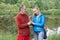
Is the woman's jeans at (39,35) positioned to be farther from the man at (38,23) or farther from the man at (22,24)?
the man at (22,24)

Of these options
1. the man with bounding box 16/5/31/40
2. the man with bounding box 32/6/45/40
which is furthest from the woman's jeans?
the man with bounding box 16/5/31/40

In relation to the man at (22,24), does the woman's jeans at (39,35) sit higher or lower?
lower

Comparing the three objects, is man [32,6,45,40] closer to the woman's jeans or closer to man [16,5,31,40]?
the woman's jeans

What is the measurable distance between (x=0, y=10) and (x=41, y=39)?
18.5 meters

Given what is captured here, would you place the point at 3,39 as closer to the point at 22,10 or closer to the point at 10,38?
the point at 10,38

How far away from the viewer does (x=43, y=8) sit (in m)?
30.0

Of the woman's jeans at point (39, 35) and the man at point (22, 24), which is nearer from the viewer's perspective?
the man at point (22, 24)

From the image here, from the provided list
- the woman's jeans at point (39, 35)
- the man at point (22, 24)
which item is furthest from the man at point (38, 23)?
the man at point (22, 24)

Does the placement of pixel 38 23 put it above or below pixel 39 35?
above

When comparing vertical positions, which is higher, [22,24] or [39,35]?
[22,24]

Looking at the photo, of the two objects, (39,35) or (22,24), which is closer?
(22,24)

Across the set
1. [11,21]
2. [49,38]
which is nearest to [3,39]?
[49,38]

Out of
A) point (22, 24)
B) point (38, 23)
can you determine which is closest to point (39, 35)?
point (38, 23)

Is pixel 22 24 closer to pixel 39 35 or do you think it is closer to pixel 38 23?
pixel 38 23
